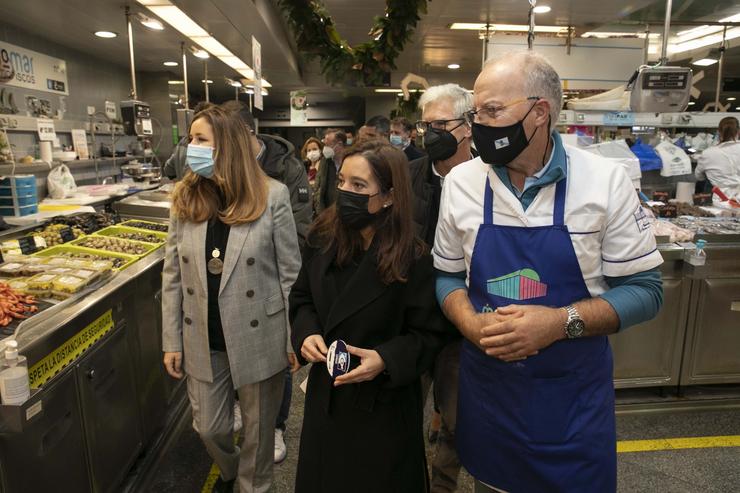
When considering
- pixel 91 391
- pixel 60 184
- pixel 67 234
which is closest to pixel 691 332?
pixel 91 391

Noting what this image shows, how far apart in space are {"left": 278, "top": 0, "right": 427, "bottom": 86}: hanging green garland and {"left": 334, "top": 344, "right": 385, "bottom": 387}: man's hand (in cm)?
309

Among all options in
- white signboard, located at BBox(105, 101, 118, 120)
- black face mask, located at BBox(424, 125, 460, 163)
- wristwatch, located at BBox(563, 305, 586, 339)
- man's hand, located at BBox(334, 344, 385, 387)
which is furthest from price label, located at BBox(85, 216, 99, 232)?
white signboard, located at BBox(105, 101, 118, 120)

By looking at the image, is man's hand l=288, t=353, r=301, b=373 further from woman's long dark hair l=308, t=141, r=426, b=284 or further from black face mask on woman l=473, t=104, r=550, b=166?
black face mask on woman l=473, t=104, r=550, b=166

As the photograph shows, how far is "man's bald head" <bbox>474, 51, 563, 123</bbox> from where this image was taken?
147 cm

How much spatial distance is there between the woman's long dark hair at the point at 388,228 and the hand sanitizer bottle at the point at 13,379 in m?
0.99

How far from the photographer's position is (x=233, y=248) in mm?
2111

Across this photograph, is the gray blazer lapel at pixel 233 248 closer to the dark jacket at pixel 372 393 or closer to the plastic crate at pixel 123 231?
the dark jacket at pixel 372 393

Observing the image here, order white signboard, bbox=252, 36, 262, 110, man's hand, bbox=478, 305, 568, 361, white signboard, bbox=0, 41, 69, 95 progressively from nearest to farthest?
man's hand, bbox=478, 305, 568, 361
white signboard, bbox=252, 36, 262, 110
white signboard, bbox=0, 41, 69, 95

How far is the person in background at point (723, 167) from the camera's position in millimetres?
4824

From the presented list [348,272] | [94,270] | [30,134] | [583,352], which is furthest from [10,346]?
[30,134]

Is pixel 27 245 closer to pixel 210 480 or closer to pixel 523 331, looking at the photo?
pixel 210 480

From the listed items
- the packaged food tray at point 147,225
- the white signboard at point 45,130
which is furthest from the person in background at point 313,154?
the packaged food tray at point 147,225

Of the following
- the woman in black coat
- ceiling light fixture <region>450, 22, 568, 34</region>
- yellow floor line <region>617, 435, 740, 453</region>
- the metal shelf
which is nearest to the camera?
the woman in black coat

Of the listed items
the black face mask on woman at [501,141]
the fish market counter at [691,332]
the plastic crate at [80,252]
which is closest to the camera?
the black face mask on woman at [501,141]
